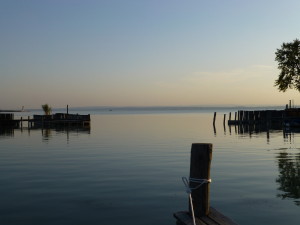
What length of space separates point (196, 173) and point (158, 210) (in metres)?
3.82

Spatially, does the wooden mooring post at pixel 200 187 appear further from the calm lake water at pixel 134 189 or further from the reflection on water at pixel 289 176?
the reflection on water at pixel 289 176

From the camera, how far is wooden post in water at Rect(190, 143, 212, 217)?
7656 millimetres

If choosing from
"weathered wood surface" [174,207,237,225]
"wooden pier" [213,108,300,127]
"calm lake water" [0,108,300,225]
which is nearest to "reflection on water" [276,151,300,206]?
"calm lake water" [0,108,300,225]

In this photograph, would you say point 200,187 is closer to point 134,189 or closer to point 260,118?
point 134,189

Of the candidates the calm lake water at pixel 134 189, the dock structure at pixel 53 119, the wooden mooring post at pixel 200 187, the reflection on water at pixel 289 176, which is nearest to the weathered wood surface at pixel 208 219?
the wooden mooring post at pixel 200 187

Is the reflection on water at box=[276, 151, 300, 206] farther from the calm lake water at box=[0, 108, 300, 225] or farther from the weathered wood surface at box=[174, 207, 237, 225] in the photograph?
the weathered wood surface at box=[174, 207, 237, 225]

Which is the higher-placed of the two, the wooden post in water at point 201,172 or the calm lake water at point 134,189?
the wooden post in water at point 201,172

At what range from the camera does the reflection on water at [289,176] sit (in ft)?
43.0

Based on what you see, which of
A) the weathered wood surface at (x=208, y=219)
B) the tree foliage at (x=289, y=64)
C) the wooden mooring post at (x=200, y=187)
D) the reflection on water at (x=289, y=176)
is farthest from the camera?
the tree foliage at (x=289, y=64)

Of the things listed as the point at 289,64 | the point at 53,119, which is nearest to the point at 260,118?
the point at 289,64

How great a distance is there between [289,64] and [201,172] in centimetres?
6015

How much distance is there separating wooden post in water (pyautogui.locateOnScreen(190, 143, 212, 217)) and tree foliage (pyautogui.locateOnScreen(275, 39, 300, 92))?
59.6 meters

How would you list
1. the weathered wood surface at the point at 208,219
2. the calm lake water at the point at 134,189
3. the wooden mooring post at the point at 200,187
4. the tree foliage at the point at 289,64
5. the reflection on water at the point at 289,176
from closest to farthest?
the weathered wood surface at the point at 208,219 < the wooden mooring post at the point at 200,187 < the calm lake water at the point at 134,189 < the reflection on water at the point at 289,176 < the tree foliage at the point at 289,64

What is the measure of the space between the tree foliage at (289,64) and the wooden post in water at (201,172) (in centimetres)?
5957
